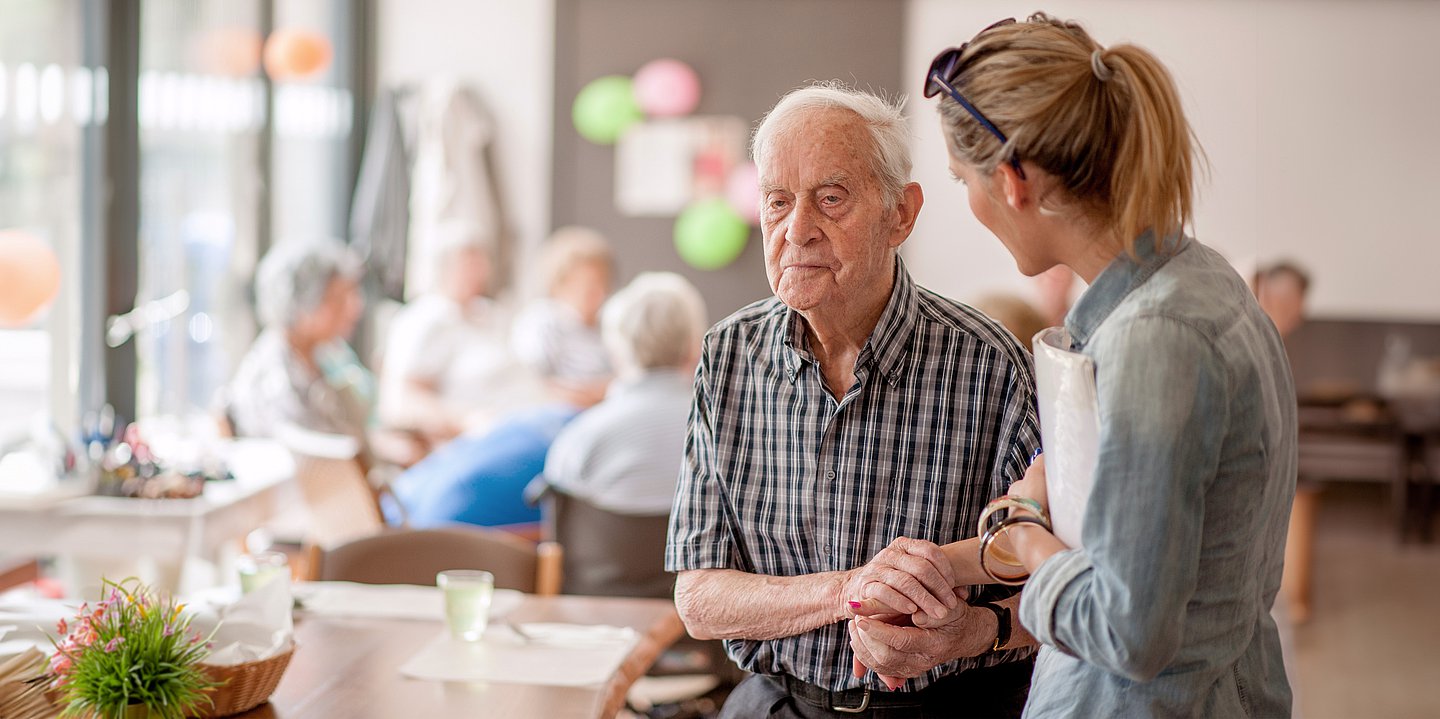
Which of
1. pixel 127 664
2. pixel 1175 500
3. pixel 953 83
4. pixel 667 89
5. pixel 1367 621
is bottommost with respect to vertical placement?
pixel 1367 621

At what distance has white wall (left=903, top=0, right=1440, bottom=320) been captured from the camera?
6.70 metres

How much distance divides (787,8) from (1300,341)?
3.62m

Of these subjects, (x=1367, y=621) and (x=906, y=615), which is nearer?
(x=906, y=615)

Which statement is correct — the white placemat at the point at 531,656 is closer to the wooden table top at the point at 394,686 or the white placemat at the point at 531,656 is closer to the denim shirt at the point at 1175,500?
the wooden table top at the point at 394,686

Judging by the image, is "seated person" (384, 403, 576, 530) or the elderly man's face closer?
the elderly man's face

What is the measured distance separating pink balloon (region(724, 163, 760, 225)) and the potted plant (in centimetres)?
526

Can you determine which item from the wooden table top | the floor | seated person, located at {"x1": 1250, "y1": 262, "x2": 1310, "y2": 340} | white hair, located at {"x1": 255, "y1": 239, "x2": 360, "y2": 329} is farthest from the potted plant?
seated person, located at {"x1": 1250, "y1": 262, "x2": 1310, "y2": 340}

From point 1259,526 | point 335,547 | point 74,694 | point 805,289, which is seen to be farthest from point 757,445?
point 335,547

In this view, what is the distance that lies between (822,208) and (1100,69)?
0.54m

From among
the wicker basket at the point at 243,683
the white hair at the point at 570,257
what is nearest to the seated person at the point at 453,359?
the white hair at the point at 570,257

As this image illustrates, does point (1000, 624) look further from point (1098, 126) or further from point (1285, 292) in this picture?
point (1285, 292)

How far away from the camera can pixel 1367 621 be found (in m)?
5.78

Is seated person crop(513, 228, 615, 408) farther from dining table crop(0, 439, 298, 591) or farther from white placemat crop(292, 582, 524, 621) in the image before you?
white placemat crop(292, 582, 524, 621)

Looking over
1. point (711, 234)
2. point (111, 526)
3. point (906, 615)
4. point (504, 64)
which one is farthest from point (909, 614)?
point (504, 64)
